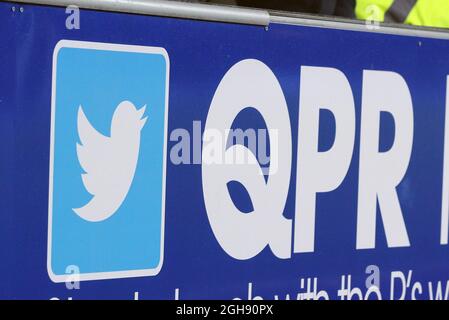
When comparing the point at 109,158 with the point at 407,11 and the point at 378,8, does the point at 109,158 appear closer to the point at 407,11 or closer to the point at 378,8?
the point at 378,8

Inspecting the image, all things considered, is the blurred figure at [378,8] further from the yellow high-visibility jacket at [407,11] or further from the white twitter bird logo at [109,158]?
the white twitter bird logo at [109,158]

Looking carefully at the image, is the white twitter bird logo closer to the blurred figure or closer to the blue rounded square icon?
the blue rounded square icon

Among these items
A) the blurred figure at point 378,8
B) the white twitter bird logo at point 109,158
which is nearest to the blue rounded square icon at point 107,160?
the white twitter bird logo at point 109,158

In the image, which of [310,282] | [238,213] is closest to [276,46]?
[238,213]

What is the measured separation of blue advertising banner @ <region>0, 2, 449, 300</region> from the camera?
2.27 metres

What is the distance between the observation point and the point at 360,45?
9.41 ft

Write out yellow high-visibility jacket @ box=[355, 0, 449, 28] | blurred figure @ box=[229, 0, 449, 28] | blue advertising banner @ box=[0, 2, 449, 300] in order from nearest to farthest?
1. blue advertising banner @ box=[0, 2, 449, 300]
2. blurred figure @ box=[229, 0, 449, 28]
3. yellow high-visibility jacket @ box=[355, 0, 449, 28]

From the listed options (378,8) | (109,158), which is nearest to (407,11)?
(378,8)

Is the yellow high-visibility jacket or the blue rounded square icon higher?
the yellow high-visibility jacket

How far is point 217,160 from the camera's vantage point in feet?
8.39

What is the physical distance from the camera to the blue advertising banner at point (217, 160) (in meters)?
2.27

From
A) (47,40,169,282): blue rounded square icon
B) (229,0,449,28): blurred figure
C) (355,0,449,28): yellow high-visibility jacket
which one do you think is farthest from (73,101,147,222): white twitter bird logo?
(355,0,449,28): yellow high-visibility jacket

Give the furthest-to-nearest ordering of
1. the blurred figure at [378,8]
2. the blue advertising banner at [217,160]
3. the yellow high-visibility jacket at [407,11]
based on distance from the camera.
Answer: the yellow high-visibility jacket at [407,11]
the blurred figure at [378,8]
the blue advertising banner at [217,160]
